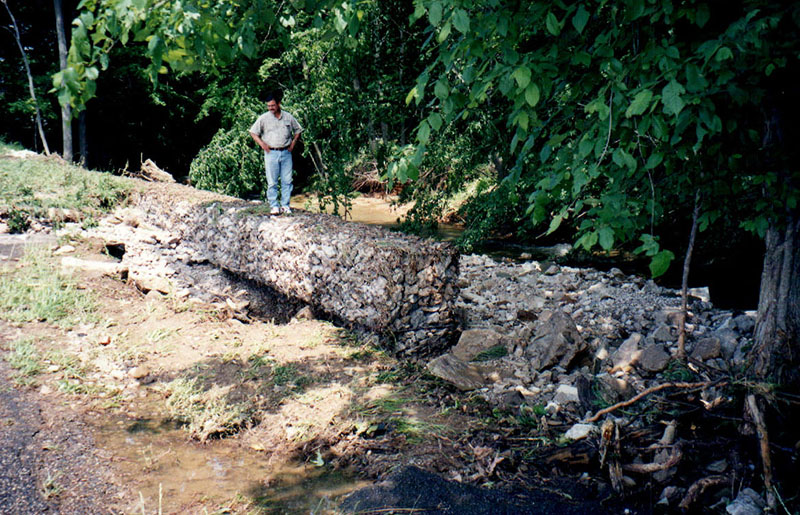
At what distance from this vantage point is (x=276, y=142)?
6996 millimetres

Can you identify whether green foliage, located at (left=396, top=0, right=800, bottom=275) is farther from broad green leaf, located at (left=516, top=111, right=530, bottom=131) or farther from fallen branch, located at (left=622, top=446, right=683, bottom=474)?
fallen branch, located at (left=622, top=446, right=683, bottom=474)

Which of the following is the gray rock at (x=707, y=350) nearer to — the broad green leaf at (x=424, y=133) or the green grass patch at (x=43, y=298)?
the broad green leaf at (x=424, y=133)

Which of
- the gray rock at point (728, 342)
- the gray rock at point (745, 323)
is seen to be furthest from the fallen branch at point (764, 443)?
the gray rock at point (745, 323)

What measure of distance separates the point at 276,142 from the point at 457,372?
4.12m

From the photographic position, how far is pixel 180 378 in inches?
176

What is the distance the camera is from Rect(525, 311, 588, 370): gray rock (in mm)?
4516

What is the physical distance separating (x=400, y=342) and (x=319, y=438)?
145cm

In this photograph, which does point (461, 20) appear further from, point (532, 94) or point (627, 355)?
point (627, 355)

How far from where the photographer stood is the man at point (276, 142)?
22.7ft

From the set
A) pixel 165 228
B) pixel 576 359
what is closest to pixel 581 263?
pixel 576 359

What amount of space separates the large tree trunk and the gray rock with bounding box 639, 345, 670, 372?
1.02m

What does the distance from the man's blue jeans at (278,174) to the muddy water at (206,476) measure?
3.63 m

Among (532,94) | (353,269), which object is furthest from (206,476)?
(532,94)

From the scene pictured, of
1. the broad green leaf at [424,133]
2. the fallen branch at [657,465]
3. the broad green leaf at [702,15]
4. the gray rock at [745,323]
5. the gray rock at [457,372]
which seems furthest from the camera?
the gray rock at [745,323]
